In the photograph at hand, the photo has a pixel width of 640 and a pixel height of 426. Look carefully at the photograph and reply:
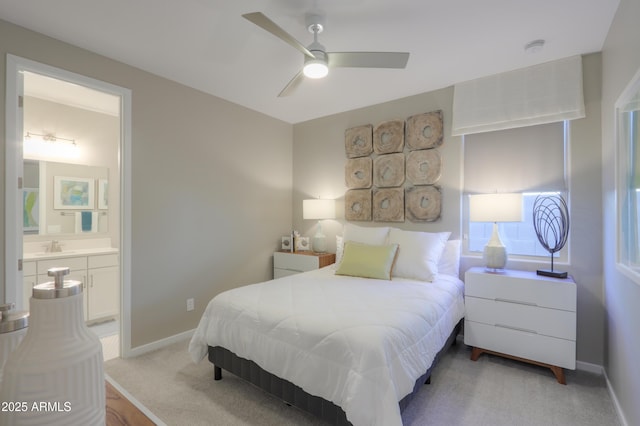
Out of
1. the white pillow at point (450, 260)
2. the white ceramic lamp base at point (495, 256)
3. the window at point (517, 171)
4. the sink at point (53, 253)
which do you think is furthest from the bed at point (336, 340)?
the sink at point (53, 253)

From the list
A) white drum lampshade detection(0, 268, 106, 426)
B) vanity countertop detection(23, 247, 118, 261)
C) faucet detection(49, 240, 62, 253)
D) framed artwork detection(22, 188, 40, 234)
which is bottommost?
vanity countertop detection(23, 247, 118, 261)

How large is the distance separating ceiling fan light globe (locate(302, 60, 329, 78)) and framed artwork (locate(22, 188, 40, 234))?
11.4ft

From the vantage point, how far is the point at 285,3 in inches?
76.9

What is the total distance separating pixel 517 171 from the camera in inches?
113

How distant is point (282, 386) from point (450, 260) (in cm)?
198

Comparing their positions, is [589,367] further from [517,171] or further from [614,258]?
[517,171]

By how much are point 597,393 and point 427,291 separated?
135cm

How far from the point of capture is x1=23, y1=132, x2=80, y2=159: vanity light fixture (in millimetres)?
3459

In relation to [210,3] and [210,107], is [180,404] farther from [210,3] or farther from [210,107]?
[210,107]

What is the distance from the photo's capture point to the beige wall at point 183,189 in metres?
2.72

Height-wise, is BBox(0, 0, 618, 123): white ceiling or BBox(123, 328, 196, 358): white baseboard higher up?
BBox(0, 0, 618, 123): white ceiling

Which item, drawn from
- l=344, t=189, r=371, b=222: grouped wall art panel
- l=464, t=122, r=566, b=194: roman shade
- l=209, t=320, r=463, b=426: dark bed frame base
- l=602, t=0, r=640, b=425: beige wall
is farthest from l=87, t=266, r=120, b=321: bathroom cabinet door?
l=602, t=0, r=640, b=425: beige wall

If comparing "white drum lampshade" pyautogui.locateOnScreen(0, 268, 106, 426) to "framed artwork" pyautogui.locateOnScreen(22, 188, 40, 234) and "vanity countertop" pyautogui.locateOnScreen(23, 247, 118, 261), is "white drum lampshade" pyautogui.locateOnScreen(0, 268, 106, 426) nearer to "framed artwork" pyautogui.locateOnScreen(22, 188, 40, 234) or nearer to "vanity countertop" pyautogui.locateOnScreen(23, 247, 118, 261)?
"vanity countertop" pyautogui.locateOnScreen(23, 247, 118, 261)

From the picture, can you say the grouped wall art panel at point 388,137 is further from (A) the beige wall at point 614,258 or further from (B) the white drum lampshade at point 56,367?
(B) the white drum lampshade at point 56,367
